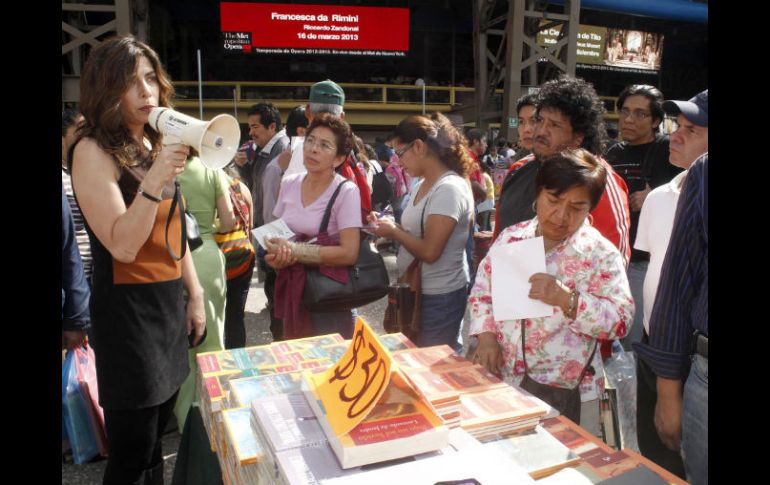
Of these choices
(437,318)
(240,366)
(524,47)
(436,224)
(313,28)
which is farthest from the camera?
(313,28)

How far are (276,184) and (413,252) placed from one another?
1433 mm

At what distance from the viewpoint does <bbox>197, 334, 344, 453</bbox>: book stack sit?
1.43 m

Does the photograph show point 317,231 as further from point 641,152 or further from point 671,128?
point 671,128

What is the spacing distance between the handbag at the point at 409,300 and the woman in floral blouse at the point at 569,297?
88cm

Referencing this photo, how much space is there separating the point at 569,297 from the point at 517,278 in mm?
155

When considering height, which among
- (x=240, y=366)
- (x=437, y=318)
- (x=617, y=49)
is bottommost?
(x=437, y=318)

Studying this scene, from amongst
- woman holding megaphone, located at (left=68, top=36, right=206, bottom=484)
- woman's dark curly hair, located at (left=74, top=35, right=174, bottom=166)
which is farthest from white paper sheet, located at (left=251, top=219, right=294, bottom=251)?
woman's dark curly hair, located at (left=74, top=35, right=174, bottom=166)

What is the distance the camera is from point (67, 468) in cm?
261

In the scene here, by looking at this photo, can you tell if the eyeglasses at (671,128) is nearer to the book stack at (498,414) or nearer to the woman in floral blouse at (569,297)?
the woman in floral blouse at (569,297)

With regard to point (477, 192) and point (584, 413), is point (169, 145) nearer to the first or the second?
point (584, 413)

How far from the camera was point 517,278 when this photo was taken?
1.64m

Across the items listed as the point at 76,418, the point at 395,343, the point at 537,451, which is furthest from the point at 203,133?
the point at 76,418

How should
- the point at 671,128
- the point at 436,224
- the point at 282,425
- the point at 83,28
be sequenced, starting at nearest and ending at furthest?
1. the point at 282,425
2. the point at 436,224
3. the point at 671,128
4. the point at 83,28
